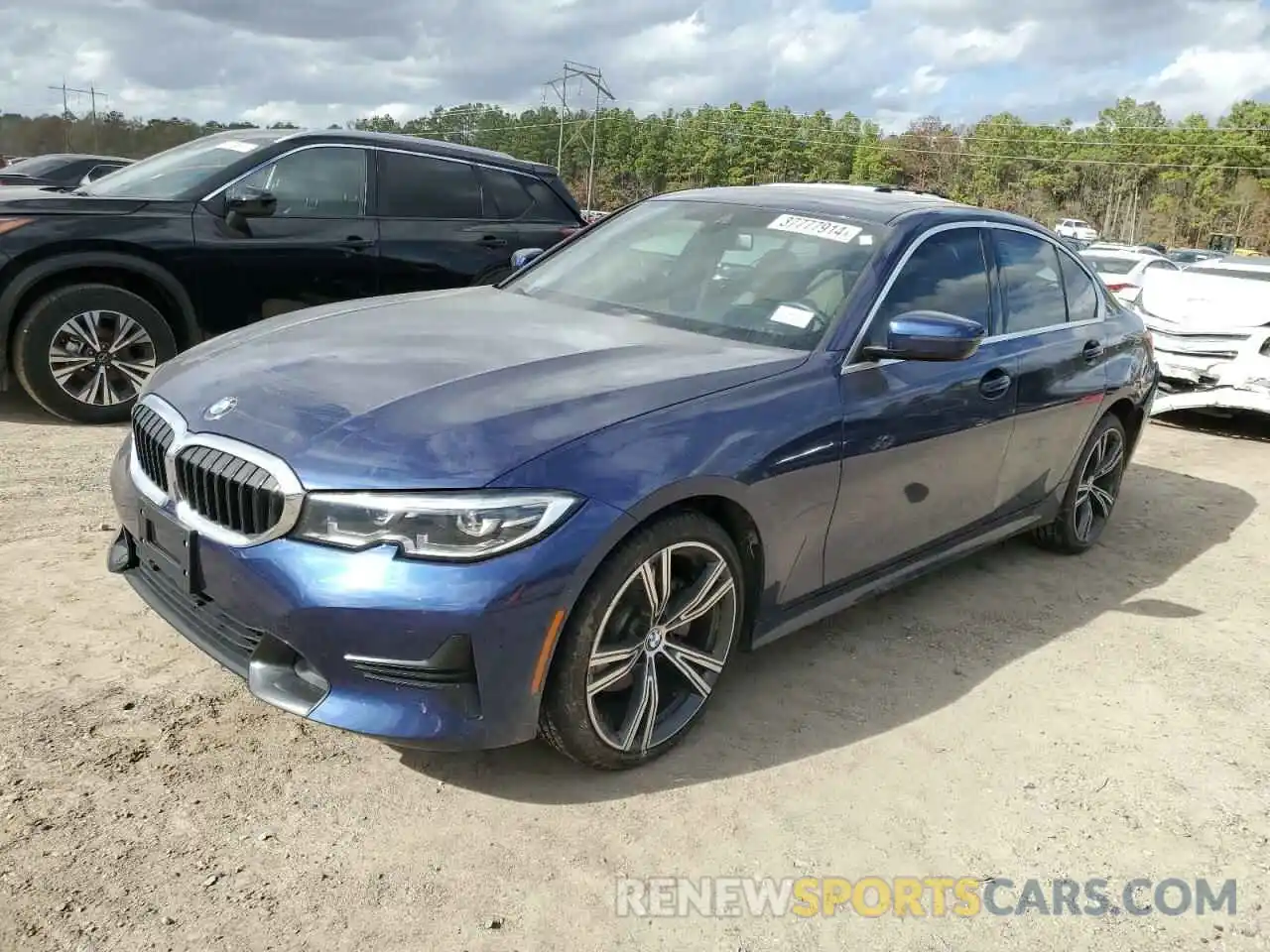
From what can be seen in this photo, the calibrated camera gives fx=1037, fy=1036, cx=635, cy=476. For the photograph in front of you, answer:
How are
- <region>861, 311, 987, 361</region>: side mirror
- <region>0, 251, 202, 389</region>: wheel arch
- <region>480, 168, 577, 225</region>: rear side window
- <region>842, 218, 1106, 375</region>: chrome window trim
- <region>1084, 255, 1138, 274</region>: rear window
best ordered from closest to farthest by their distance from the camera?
1. <region>861, 311, 987, 361</region>: side mirror
2. <region>842, 218, 1106, 375</region>: chrome window trim
3. <region>0, 251, 202, 389</region>: wheel arch
4. <region>480, 168, 577, 225</region>: rear side window
5. <region>1084, 255, 1138, 274</region>: rear window

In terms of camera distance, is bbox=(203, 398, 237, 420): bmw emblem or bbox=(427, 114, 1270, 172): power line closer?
bbox=(203, 398, 237, 420): bmw emblem

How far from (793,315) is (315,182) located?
13.6 feet

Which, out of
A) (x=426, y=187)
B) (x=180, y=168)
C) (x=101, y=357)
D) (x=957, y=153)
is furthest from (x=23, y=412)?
(x=957, y=153)

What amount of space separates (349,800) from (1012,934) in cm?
170

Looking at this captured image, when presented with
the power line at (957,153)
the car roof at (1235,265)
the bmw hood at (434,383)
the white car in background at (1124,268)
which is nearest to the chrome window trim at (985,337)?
the bmw hood at (434,383)

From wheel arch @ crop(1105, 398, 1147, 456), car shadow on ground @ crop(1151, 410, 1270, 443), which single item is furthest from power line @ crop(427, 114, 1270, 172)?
wheel arch @ crop(1105, 398, 1147, 456)

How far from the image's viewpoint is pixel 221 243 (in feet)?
20.2

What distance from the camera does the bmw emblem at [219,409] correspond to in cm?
279

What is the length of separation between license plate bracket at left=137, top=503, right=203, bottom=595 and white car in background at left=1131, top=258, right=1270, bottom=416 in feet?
26.3

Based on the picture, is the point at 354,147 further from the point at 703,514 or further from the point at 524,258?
the point at 703,514

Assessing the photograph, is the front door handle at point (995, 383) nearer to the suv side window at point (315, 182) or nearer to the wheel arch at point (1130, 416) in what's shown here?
the wheel arch at point (1130, 416)

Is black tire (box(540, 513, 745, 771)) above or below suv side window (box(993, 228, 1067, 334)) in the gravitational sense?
below

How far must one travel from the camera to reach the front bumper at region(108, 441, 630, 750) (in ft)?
7.90

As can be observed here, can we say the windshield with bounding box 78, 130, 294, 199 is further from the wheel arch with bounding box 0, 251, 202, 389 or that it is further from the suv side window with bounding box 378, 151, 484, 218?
the suv side window with bounding box 378, 151, 484, 218
